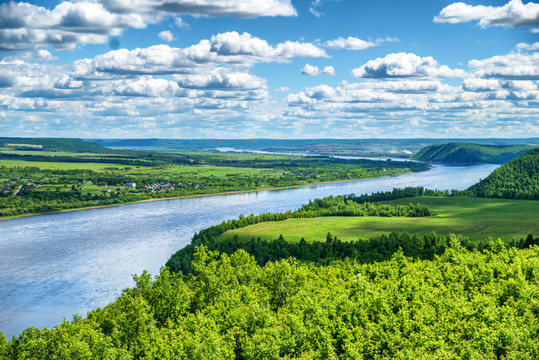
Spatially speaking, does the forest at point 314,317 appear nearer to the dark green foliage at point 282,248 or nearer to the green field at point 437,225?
the dark green foliage at point 282,248

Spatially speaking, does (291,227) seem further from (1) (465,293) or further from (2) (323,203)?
(1) (465,293)

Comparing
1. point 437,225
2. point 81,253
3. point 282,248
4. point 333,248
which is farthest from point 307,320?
point 437,225

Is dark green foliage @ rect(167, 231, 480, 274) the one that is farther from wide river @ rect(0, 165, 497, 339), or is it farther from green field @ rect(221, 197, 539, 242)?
wide river @ rect(0, 165, 497, 339)

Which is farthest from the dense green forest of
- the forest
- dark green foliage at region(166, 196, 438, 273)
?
dark green foliage at region(166, 196, 438, 273)

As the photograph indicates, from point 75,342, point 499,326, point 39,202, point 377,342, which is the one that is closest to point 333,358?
point 377,342

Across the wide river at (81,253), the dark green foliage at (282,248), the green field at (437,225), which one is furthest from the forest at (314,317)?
the green field at (437,225)

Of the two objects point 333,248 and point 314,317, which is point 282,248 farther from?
point 314,317

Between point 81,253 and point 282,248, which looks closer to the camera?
point 282,248
